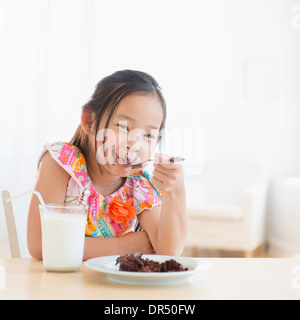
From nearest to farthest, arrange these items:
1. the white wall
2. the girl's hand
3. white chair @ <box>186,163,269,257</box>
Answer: the girl's hand → white chair @ <box>186,163,269,257</box> → the white wall

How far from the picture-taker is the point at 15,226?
1218mm

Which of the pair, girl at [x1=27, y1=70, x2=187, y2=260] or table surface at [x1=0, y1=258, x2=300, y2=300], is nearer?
table surface at [x1=0, y1=258, x2=300, y2=300]

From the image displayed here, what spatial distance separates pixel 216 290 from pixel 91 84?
12.4ft

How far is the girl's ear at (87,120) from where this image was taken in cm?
132

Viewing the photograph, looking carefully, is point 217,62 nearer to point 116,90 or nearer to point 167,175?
point 116,90

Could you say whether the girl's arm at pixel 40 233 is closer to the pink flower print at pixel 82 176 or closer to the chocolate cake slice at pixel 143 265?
the pink flower print at pixel 82 176

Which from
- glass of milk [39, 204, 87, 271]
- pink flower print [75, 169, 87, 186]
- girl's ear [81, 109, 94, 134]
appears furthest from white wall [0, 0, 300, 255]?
glass of milk [39, 204, 87, 271]

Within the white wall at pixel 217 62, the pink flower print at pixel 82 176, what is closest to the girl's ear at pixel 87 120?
the pink flower print at pixel 82 176

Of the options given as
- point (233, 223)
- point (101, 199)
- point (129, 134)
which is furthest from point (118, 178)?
point (233, 223)

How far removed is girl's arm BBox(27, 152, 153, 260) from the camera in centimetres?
107

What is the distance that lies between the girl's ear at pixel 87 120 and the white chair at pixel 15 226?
0.26 metres

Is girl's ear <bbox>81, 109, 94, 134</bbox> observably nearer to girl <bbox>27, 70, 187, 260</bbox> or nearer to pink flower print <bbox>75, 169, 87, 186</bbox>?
girl <bbox>27, 70, 187, 260</bbox>

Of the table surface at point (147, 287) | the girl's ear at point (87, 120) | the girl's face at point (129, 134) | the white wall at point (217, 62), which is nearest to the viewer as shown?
the table surface at point (147, 287)

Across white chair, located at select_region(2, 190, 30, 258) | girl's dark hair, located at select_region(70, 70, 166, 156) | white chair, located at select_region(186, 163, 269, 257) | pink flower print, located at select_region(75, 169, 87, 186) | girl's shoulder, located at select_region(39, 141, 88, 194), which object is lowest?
white chair, located at select_region(186, 163, 269, 257)
